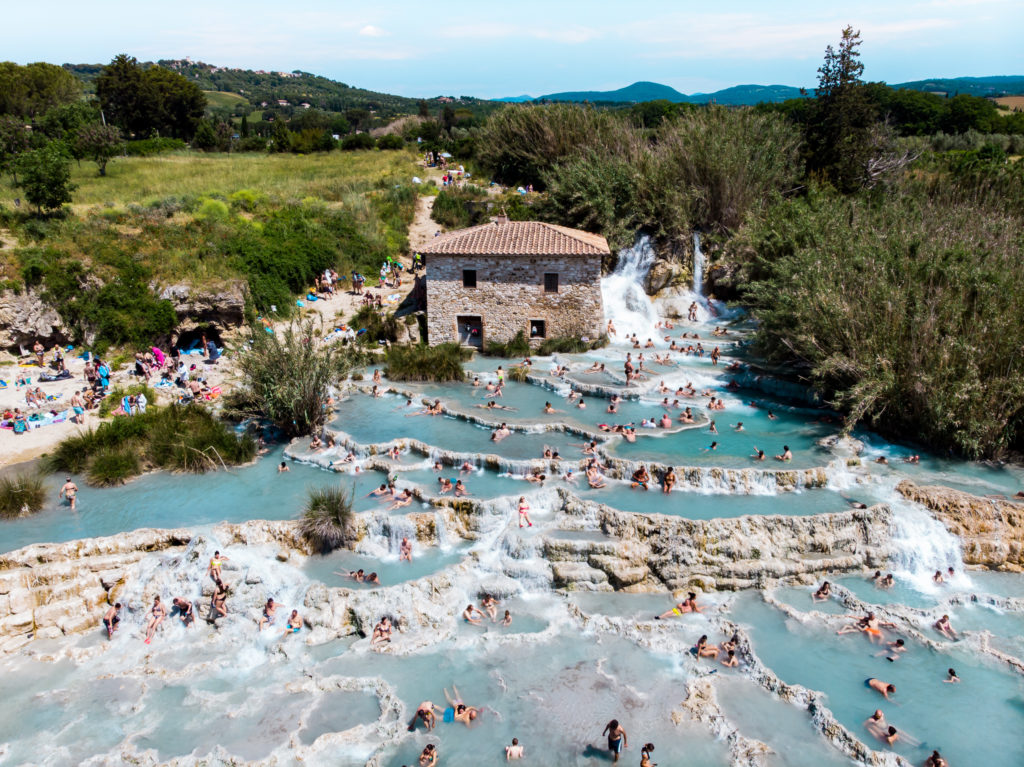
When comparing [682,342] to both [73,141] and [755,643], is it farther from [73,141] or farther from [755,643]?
[73,141]

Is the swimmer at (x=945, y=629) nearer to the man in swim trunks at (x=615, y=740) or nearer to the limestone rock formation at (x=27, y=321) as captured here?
the man in swim trunks at (x=615, y=740)

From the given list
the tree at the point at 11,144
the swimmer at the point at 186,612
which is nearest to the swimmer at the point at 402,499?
the swimmer at the point at 186,612

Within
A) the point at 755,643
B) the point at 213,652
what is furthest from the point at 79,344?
the point at 755,643

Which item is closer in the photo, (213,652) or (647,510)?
(213,652)

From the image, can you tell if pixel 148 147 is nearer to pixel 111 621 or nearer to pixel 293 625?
pixel 111 621

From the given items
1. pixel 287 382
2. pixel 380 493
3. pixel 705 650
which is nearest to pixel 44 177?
pixel 287 382

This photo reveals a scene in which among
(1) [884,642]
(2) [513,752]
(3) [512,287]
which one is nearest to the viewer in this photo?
(2) [513,752]

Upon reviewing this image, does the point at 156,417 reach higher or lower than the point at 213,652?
higher
